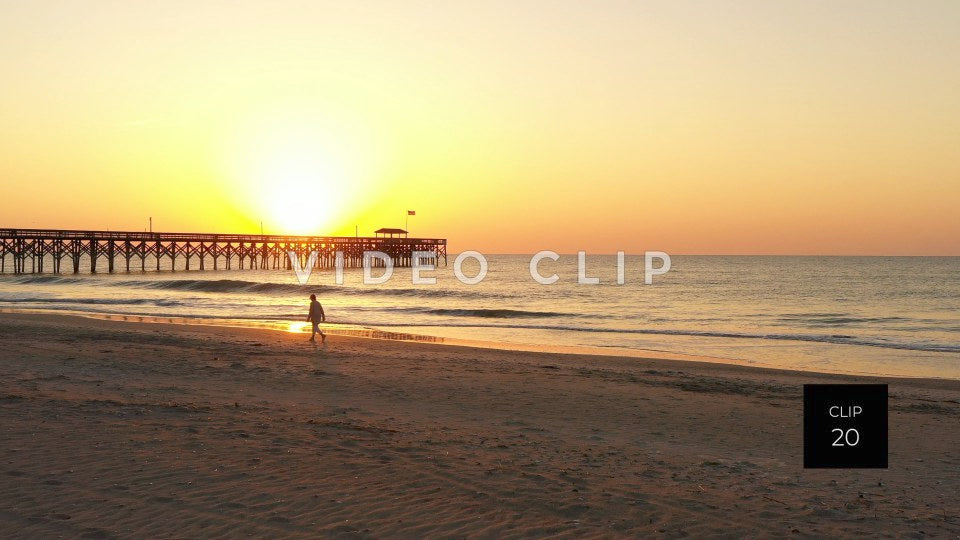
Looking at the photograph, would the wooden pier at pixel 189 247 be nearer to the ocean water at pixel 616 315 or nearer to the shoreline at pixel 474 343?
the ocean water at pixel 616 315

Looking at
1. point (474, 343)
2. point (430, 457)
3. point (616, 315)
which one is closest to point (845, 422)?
point (430, 457)

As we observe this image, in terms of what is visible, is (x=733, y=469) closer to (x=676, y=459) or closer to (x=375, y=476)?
(x=676, y=459)

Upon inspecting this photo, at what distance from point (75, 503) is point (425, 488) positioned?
9.12 feet

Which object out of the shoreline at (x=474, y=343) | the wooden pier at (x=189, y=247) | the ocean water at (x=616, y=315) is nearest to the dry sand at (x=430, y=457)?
the shoreline at (x=474, y=343)

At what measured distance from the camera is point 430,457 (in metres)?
7.54

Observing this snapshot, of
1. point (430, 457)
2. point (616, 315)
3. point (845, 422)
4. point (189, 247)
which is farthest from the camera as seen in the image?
point (189, 247)

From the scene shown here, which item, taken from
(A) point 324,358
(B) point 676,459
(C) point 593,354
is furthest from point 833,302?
(B) point 676,459

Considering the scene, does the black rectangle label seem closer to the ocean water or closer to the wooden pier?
the ocean water

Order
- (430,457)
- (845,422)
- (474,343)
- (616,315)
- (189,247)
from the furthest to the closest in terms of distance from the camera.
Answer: (189,247) → (616,315) → (474,343) → (430,457) → (845,422)

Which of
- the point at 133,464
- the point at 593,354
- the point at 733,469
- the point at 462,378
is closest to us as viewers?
the point at 133,464

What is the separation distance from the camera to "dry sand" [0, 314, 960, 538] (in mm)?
5746

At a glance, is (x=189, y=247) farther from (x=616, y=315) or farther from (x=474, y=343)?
(x=474, y=343)

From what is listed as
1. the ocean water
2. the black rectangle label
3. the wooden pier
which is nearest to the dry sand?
the black rectangle label

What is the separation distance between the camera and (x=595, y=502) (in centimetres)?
627
